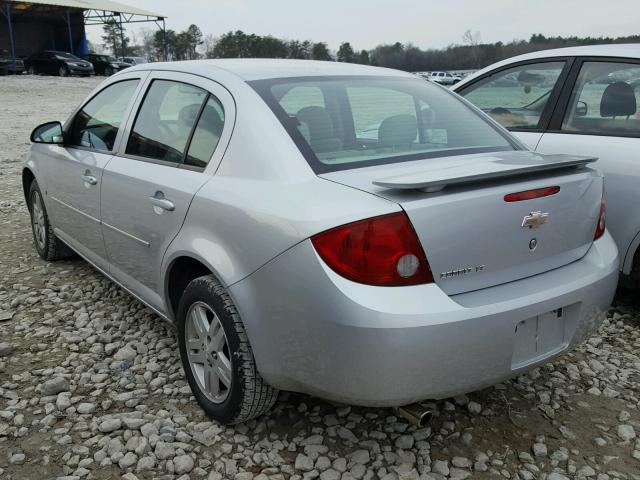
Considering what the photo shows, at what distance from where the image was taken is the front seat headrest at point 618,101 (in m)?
3.62

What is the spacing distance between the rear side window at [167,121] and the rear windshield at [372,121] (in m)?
0.39

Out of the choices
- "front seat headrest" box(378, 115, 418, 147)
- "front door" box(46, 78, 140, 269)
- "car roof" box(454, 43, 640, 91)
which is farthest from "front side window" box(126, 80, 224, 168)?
"car roof" box(454, 43, 640, 91)

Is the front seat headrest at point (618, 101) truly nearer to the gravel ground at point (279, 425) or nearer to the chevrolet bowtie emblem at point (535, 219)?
the gravel ground at point (279, 425)

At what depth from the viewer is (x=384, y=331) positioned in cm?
192

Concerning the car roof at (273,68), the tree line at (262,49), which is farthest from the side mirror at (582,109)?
the tree line at (262,49)

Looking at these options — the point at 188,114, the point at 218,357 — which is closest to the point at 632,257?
the point at 218,357

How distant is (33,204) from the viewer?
491 cm

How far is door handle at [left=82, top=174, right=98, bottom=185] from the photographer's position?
343cm

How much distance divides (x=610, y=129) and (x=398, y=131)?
5.53 ft

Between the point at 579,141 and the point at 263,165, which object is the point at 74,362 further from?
the point at 579,141

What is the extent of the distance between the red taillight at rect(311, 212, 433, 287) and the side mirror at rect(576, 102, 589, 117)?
2.37m

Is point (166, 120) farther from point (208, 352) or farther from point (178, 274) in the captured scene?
point (208, 352)

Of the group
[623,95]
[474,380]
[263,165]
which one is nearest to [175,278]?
[263,165]

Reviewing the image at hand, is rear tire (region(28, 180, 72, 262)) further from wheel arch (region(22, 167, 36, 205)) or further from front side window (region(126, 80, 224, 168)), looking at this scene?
front side window (region(126, 80, 224, 168))
